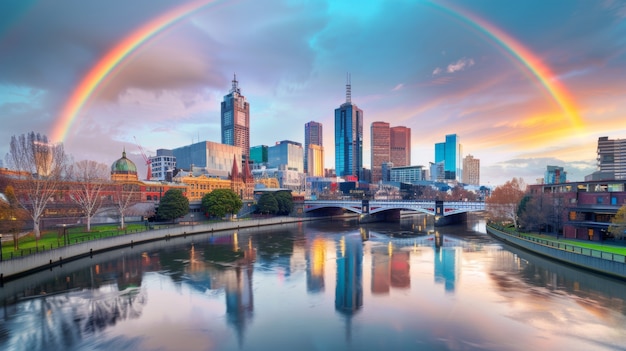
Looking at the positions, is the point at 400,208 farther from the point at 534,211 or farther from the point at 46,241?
the point at 46,241

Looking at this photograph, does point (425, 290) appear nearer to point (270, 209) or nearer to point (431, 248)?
point (431, 248)

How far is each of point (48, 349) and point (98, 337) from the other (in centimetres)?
228

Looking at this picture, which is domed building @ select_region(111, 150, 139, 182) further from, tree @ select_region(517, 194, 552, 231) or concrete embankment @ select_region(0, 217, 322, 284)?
tree @ select_region(517, 194, 552, 231)

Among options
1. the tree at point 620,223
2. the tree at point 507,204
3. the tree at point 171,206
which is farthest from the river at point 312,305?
the tree at point 171,206

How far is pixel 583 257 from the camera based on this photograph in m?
34.9

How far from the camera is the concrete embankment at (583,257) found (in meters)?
31.1

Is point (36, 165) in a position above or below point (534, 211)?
above

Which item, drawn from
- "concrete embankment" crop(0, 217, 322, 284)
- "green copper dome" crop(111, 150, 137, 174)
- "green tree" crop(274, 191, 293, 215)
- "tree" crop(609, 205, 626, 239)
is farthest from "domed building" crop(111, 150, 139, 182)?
"tree" crop(609, 205, 626, 239)

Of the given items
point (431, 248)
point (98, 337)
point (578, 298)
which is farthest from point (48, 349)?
point (431, 248)

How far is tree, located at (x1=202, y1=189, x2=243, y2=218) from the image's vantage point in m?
81.3

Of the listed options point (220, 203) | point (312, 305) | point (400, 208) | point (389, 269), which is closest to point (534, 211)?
point (389, 269)

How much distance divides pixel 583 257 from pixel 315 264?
92.8ft

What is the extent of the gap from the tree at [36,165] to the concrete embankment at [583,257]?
62.9 m

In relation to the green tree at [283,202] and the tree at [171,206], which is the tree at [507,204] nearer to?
the green tree at [283,202]
